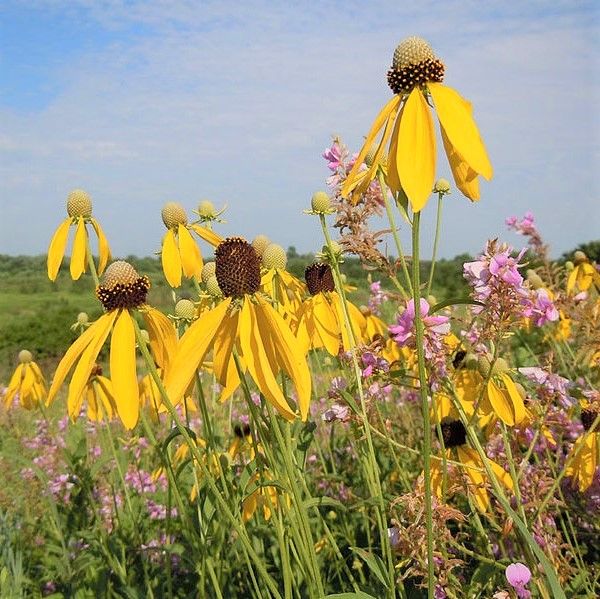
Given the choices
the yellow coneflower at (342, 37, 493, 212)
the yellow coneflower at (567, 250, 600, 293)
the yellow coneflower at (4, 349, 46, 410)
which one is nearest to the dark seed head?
the yellow coneflower at (342, 37, 493, 212)

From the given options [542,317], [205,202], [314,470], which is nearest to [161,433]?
[314,470]

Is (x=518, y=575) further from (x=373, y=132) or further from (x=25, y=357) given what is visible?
(x=25, y=357)

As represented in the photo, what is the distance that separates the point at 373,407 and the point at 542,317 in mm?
538

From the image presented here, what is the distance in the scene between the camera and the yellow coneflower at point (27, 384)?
3379 millimetres

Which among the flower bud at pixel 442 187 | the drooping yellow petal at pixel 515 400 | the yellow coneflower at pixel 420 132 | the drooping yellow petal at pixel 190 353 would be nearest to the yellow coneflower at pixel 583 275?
the flower bud at pixel 442 187

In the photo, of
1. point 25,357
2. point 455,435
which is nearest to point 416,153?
point 455,435

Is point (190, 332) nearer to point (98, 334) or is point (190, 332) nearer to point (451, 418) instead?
point (98, 334)

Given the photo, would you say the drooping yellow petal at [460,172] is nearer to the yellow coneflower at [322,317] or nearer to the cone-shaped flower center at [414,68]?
the cone-shaped flower center at [414,68]

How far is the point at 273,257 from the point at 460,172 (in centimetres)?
95

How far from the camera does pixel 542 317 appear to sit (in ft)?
6.00

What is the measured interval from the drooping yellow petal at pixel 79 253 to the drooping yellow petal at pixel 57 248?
0.04m

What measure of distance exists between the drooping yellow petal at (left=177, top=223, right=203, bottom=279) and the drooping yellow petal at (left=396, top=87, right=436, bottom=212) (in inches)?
46.6

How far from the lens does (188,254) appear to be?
7.86ft

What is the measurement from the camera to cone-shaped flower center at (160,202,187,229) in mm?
2504
